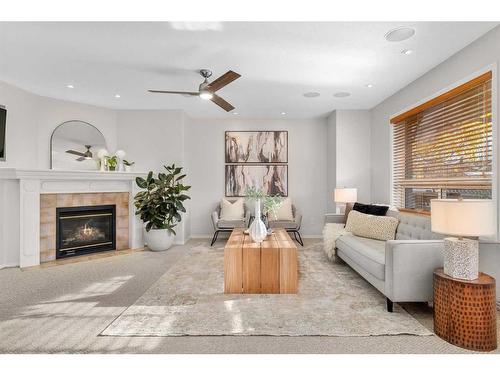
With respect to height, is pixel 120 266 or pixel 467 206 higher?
pixel 467 206

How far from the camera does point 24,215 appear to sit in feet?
12.1

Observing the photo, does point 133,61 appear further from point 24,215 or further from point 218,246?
point 218,246

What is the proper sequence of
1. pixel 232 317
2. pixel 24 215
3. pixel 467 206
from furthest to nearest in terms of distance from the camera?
1. pixel 24 215
2. pixel 232 317
3. pixel 467 206

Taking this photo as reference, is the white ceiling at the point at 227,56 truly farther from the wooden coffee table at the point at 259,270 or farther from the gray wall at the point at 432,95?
the wooden coffee table at the point at 259,270

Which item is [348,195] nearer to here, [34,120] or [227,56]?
[227,56]

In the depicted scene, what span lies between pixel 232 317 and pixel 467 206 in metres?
1.89

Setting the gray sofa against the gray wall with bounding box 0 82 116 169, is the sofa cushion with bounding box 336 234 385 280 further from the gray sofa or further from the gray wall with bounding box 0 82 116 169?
the gray wall with bounding box 0 82 116 169

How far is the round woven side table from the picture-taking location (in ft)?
5.84

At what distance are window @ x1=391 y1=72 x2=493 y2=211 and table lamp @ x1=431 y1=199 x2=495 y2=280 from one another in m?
0.96

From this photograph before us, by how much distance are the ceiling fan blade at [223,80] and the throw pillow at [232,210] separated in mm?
2681

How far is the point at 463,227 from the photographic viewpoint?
1.79 m

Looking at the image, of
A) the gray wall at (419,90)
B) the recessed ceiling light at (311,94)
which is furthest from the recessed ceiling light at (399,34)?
the recessed ceiling light at (311,94)
